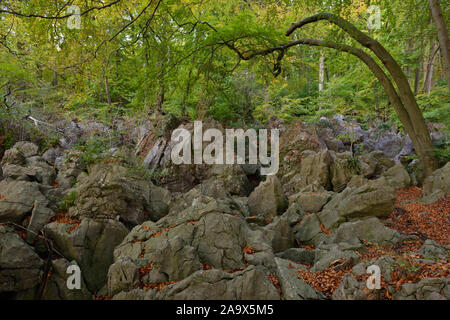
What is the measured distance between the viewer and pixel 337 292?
3.60 meters

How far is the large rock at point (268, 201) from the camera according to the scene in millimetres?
9009

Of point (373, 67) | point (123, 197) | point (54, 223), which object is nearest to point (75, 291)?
point (54, 223)

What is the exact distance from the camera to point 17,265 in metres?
5.27

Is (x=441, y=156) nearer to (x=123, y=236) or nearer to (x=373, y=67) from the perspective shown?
(x=373, y=67)

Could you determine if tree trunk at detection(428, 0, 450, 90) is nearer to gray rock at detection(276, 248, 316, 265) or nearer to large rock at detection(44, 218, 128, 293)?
gray rock at detection(276, 248, 316, 265)

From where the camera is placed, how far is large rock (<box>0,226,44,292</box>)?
16.7 feet

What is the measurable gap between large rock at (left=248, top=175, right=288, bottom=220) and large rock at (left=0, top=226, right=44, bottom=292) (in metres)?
6.65

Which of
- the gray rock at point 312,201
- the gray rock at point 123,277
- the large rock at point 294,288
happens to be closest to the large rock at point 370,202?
the gray rock at point 312,201

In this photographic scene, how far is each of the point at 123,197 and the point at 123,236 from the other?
1599 millimetres

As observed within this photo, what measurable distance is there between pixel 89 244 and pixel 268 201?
606 cm

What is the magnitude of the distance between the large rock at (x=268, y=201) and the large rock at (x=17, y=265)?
21.8ft

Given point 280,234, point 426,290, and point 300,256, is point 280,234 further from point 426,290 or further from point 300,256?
point 426,290

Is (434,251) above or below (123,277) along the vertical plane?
above

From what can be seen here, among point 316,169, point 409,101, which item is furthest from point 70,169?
point 409,101
